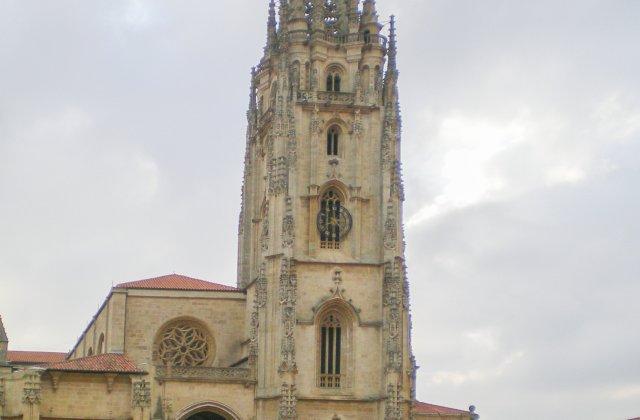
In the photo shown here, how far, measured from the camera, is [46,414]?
166 feet

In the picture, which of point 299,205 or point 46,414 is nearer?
point 46,414

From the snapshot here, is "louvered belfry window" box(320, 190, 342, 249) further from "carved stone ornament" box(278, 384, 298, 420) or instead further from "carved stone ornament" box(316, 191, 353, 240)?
"carved stone ornament" box(278, 384, 298, 420)

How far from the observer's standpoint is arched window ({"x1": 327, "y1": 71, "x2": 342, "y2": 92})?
59.5 metres

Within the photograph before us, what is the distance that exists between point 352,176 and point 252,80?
31.0ft

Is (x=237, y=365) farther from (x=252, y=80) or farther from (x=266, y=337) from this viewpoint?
(x=252, y=80)

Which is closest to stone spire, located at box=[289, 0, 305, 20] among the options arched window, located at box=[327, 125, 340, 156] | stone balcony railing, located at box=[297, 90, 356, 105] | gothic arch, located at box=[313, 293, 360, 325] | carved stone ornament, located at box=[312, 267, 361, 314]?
stone balcony railing, located at box=[297, 90, 356, 105]

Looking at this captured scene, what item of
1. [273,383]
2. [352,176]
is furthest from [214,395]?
[352,176]

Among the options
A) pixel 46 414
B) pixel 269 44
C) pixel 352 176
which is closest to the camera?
pixel 46 414

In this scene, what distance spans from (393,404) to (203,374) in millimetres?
8056


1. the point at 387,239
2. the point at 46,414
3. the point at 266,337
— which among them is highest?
the point at 387,239

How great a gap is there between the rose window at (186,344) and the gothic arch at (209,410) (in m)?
5.27

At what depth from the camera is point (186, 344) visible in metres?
59.6

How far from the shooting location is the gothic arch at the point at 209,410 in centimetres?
5359

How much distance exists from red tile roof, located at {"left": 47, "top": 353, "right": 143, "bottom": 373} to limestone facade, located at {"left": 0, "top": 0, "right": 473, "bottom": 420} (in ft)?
0.31
